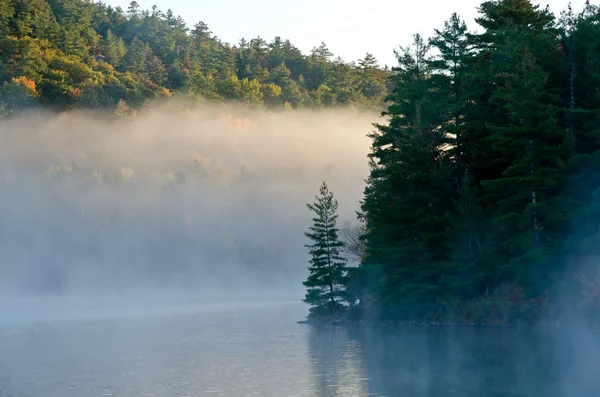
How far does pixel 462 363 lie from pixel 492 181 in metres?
21.6

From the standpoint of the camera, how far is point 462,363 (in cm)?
4200

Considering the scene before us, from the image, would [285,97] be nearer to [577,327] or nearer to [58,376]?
[577,327]

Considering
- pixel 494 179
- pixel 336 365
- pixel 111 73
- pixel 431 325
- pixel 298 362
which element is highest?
pixel 111 73

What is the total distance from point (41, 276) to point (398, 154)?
85957 mm

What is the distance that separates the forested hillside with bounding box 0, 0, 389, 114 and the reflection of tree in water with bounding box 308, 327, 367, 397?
98.3 meters

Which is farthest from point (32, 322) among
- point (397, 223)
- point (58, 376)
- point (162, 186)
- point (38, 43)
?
point (38, 43)

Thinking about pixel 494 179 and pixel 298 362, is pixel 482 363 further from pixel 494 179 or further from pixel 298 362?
pixel 494 179

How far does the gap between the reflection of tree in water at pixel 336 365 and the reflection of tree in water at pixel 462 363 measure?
2.02ft

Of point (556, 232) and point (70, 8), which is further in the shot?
point (70, 8)

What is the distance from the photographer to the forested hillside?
152625 mm

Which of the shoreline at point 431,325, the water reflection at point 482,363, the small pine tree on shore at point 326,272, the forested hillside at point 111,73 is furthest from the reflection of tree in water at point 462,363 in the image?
the forested hillside at point 111,73

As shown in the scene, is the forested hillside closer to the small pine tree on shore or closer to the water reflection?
the small pine tree on shore

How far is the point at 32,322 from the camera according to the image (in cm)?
8306

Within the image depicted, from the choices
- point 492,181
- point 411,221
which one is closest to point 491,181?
point 492,181
